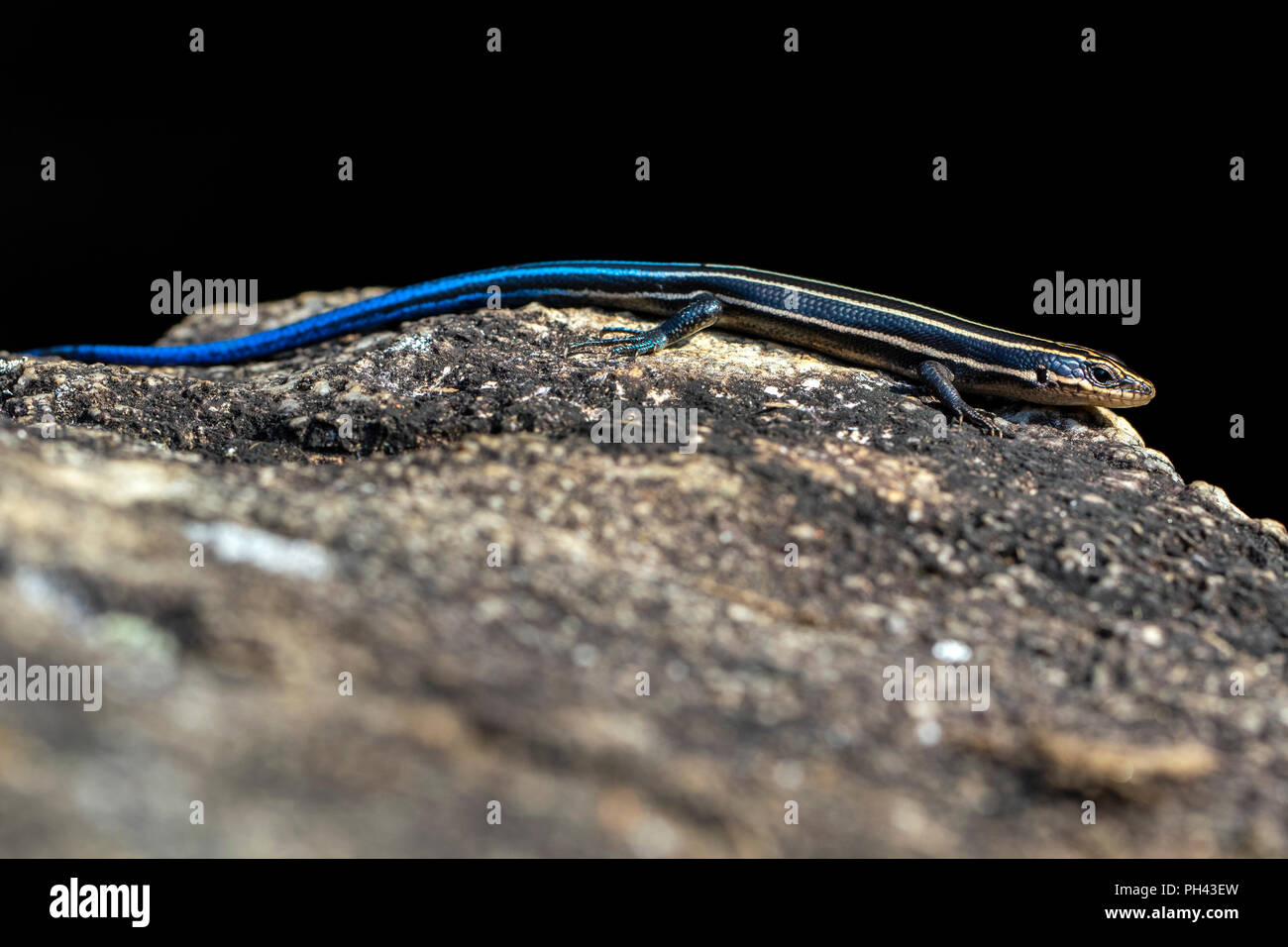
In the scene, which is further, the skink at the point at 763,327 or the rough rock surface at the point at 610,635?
the skink at the point at 763,327

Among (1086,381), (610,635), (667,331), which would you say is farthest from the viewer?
(667,331)

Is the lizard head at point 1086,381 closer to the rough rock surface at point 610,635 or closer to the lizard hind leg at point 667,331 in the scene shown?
the rough rock surface at point 610,635

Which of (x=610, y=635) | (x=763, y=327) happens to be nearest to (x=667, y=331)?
(x=763, y=327)

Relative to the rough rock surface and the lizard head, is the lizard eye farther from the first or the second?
the rough rock surface

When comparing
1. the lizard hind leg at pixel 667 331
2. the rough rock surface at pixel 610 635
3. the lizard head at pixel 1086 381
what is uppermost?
the lizard hind leg at pixel 667 331

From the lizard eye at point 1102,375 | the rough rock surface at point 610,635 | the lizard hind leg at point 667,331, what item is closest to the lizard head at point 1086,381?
the lizard eye at point 1102,375

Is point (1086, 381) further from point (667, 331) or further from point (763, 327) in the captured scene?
point (667, 331)

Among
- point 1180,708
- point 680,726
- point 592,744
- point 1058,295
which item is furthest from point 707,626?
point 1058,295
